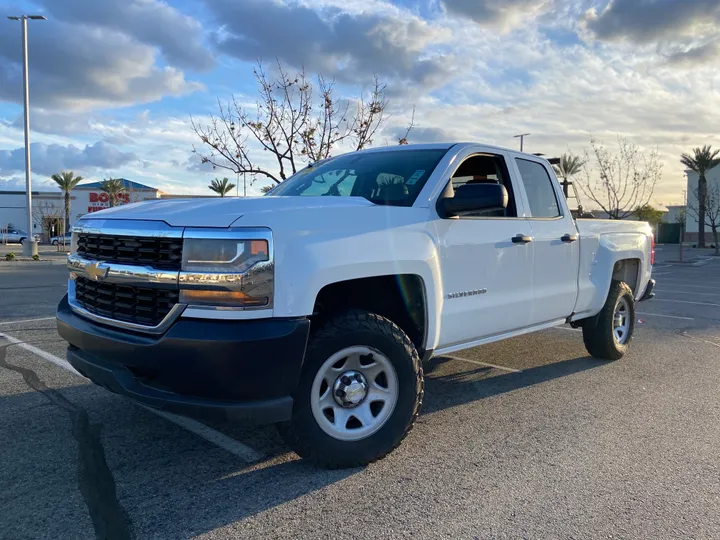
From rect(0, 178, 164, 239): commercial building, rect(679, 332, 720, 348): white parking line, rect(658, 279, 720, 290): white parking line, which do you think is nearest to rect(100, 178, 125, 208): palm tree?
rect(0, 178, 164, 239): commercial building

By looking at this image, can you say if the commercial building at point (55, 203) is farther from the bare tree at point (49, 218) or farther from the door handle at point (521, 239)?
the door handle at point (521, 239)

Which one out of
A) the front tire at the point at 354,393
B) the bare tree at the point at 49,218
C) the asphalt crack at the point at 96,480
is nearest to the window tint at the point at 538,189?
the front tire at the point at 354,393

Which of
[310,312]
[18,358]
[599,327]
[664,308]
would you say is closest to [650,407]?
[599,327]

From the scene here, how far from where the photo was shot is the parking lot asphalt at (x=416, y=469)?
2707mm

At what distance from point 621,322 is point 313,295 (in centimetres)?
445

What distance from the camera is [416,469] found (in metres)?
3.32

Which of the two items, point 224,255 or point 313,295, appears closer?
point 224,255

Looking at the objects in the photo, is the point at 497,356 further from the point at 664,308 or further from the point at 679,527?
the point at 664,308

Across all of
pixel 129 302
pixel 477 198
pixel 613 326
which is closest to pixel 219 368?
pixel 129 302

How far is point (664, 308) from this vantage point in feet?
35.3

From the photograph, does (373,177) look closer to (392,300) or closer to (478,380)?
(392,300)

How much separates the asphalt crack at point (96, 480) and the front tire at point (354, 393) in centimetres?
89

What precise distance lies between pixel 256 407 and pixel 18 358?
4104mm

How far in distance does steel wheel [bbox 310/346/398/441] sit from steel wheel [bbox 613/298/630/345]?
3.62 meters
